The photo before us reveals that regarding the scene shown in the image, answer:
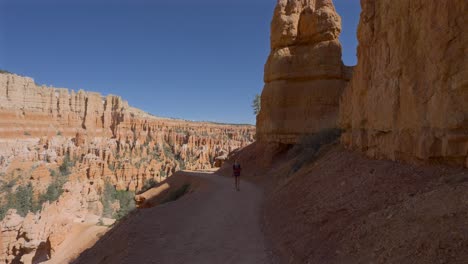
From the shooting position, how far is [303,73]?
50.2 ft

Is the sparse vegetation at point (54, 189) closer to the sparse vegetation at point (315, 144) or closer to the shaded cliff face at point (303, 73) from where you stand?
the shaded cliff face at point (303, 73)

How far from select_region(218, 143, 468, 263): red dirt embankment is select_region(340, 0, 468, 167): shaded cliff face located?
40 cm

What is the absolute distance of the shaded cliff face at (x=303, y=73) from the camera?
14.8 m

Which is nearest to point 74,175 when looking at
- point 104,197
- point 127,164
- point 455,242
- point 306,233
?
point 104,197

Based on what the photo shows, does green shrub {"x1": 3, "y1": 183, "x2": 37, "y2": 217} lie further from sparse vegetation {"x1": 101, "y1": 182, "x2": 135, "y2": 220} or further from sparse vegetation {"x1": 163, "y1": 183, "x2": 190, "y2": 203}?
sparse vegetation {"x1": 163, "y1": 183, "x2": 190, "y2": 203}

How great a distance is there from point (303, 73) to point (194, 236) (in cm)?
1191

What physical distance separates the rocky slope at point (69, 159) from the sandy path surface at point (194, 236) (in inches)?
451

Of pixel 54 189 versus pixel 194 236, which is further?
pixel 54 189

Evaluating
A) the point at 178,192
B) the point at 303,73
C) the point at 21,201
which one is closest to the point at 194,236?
the point at 178,192

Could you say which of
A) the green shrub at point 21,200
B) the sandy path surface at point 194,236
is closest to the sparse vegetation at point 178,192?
the sandy path surface at point 194,236

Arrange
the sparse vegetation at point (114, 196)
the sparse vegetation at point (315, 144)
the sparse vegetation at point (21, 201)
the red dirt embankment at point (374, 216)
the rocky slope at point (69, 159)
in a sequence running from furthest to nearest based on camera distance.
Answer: the sparse vegetation at point (114, 196) → the sparse vegetation at point (21, 201) → the rocky slope at point (69, 159) → the sparse vegetation at point (315, 144) → the red dirt embankment at point (374, 216)

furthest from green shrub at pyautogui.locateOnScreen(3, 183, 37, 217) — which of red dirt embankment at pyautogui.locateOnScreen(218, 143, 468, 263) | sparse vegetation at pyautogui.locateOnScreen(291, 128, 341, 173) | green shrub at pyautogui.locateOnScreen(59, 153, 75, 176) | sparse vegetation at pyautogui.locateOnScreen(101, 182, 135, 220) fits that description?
red dirt embankment at pyautogui.locateOnScreen(218, 143, 468, 263)

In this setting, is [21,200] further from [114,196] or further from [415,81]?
[415,81]

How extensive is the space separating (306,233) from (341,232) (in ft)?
2.88
